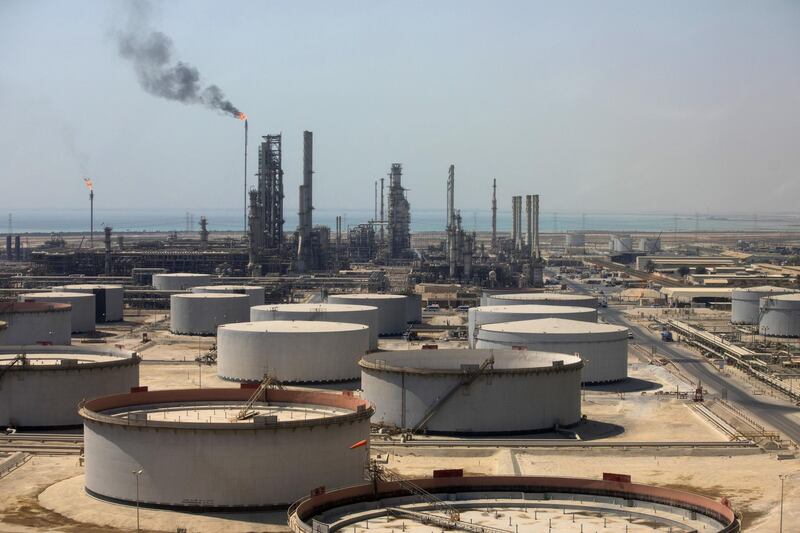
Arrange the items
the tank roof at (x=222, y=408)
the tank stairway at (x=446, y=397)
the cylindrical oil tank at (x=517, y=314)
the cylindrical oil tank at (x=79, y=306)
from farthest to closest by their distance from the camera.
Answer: the cylindrical oil tank at (x=79, y=306)
the cylindrical oil tank at (x=517, y=314)
the tank stairway at (x=446, y=397)
the tank roof at (x=222, y=408)

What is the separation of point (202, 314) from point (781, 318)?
49368 mm

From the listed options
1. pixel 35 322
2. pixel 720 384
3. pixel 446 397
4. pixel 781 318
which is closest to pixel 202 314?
pixel 35 322

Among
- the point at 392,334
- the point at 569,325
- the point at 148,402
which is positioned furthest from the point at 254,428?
the point at 392,334

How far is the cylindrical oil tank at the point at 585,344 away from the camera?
90812 millimetres

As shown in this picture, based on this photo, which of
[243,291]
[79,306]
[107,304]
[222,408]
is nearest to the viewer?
[222,408]

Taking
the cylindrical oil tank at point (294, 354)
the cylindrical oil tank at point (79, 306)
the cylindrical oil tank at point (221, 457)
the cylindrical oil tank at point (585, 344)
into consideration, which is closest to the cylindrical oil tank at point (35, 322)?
the cylindrical oil tank at point (79, 306)

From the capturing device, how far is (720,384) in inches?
3718

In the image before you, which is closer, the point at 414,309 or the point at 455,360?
the point at 455,360

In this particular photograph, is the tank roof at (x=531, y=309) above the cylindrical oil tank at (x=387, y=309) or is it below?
above

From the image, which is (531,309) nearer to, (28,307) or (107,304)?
(28,307)

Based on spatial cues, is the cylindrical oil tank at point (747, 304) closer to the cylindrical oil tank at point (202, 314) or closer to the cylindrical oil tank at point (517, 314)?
the cylindrical oil tank at point (517, 314)

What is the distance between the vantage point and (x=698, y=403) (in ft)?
276

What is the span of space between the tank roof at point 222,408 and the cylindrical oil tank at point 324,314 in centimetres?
4787

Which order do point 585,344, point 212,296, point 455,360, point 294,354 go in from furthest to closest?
point 212,296 < point 585,344 < point 294,354 < point 455,360
